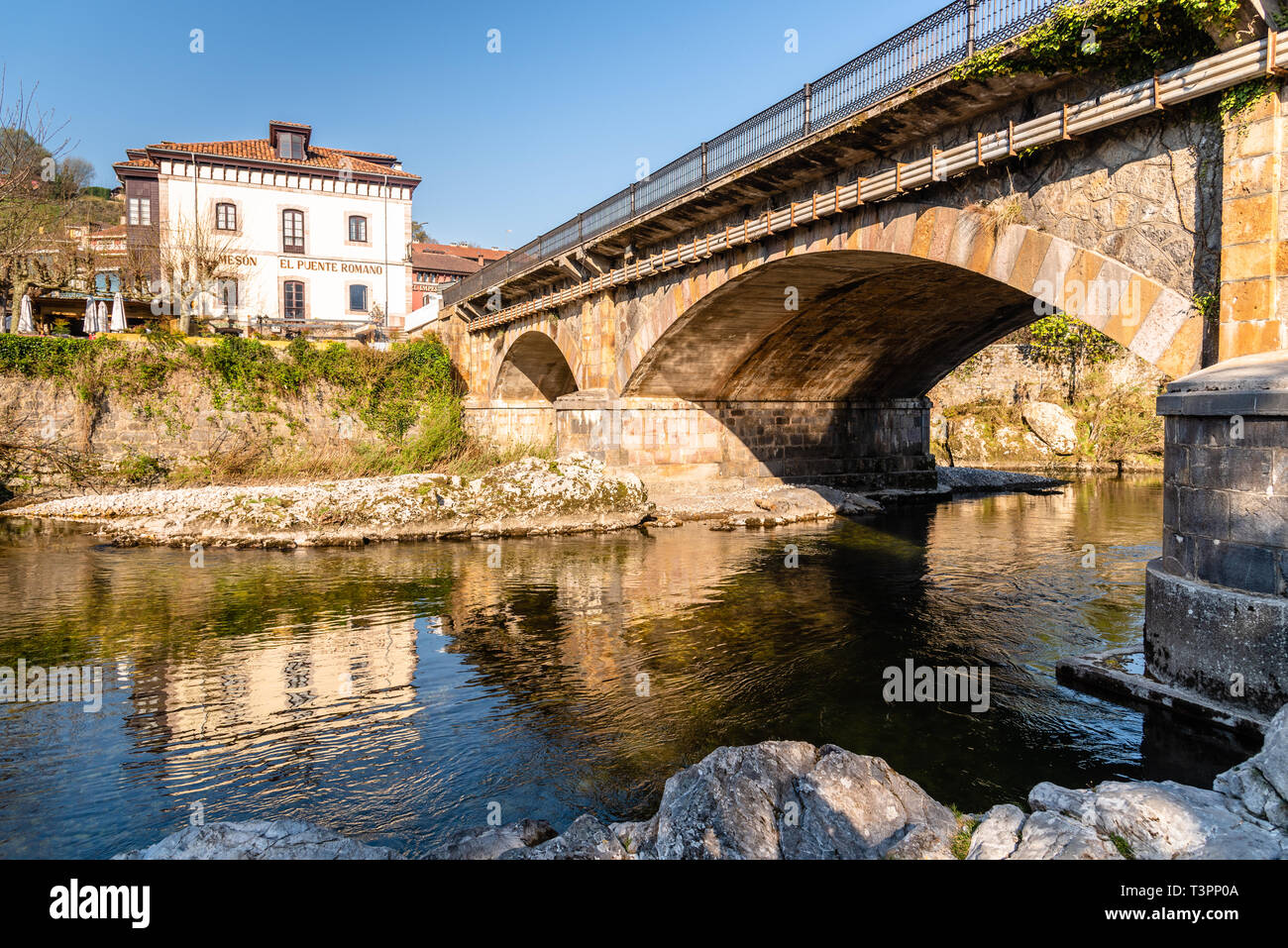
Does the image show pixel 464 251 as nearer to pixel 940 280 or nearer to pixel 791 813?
pixel 940 280

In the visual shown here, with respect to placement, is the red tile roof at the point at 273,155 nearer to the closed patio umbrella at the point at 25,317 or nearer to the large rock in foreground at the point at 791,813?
the closed patio umbrella at the point at 25,317

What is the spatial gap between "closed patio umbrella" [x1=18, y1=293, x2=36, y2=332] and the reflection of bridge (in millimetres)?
13998

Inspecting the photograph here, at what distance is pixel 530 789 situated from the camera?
620 centimetres

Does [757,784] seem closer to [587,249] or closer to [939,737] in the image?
[939,737]

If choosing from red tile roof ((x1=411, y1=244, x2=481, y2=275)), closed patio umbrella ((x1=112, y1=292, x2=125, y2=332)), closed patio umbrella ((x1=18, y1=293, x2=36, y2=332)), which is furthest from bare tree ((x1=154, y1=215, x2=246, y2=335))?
red tile roof ((x1=411, y1=244, x2=481, y2=275))

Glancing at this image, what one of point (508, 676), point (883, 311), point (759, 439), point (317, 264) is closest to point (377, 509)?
point (508, 676)

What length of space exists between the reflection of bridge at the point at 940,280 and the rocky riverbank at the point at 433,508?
2.45m

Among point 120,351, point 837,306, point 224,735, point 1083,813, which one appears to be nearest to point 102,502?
point 120,351

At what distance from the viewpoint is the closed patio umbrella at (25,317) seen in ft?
80.5

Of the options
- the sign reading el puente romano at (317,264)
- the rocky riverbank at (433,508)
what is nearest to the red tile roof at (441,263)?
the sign reading el puente romano at (317,264)

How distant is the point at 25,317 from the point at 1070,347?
40.0 meters

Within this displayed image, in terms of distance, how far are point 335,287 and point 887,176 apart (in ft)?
107

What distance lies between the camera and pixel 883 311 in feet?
67.8

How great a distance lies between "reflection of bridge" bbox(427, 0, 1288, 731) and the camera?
6715 mm
